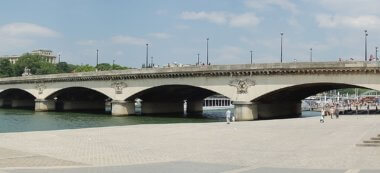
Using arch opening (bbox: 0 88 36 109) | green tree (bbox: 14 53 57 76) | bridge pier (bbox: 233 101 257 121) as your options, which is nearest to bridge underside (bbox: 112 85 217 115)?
bridge pier (bbox: 233 101 257 121)

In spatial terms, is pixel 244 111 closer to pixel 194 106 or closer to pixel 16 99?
pixel 194 106

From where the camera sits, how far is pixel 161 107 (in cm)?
8831

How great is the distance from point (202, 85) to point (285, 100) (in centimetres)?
1681

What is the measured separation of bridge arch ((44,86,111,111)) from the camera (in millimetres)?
98844

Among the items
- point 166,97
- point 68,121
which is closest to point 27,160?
point 68,121

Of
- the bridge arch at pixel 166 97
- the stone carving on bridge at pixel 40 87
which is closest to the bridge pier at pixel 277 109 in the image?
the bridge arch at pixel 166 97

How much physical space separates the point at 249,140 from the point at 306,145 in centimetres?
352

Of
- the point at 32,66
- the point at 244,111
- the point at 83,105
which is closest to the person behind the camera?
the point at 244,111

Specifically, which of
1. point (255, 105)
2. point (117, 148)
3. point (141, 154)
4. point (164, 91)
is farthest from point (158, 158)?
point (164, 91)

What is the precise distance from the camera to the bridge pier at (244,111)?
62844mm

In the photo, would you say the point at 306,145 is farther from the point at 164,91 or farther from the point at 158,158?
the point at 164,91

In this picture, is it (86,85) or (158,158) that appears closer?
(158,158)

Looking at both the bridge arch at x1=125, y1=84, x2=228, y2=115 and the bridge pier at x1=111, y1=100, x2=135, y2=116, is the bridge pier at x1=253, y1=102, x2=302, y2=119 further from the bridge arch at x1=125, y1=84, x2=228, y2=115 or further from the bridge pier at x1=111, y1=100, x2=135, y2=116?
the bridge pier at x1=111, y1=100, x2=135, y2=116

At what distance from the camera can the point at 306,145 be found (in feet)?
79.0
